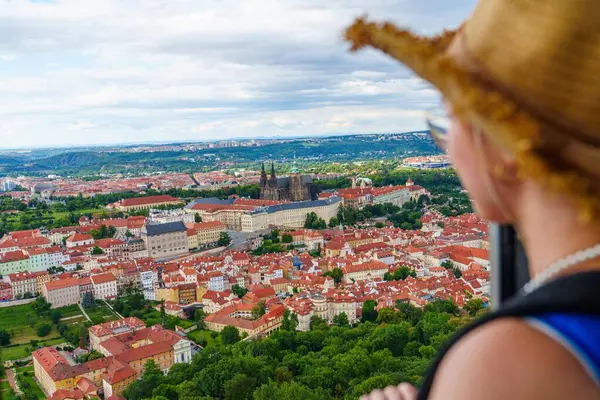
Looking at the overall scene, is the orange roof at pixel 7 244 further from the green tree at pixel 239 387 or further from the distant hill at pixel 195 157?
the distant hill at pixel 195 157

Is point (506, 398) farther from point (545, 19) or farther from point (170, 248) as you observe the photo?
point (170, 248)

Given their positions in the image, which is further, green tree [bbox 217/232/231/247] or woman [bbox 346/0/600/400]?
green tree [bbox 217/232/231/247]

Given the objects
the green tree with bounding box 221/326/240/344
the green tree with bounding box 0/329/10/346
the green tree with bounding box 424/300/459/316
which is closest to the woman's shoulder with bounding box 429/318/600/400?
the green tree with bounding box 424/300/459/316

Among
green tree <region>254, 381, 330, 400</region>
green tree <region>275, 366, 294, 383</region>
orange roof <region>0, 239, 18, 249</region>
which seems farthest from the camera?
orange roof <region>0, 239, 18, 249</region>

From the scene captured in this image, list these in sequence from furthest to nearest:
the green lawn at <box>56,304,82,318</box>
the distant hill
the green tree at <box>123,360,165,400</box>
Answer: the distant hill
the green lawn at <box>56,304,82,318</box>
the green tree at <box>123,360,165,400</box>

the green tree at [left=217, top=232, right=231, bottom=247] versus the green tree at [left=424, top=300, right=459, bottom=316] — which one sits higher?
the green tree at [left=424, top=300, right=459, bottom=316]

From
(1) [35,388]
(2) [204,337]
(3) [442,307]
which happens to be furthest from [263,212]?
(1) [35,388]

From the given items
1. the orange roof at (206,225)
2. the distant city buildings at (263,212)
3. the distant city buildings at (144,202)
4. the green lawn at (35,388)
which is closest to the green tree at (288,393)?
the green lawn at (35,388)

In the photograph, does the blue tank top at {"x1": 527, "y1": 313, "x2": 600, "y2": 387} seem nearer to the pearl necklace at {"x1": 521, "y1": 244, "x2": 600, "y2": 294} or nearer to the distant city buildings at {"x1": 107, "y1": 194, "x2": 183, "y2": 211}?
the pearl necklace at {"x1": 521, "y1": 244, "x2": 600, "y2": 294}
